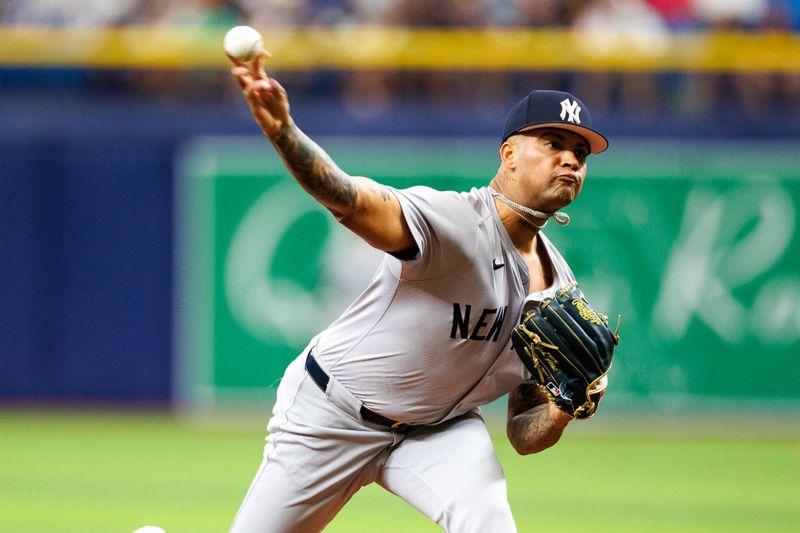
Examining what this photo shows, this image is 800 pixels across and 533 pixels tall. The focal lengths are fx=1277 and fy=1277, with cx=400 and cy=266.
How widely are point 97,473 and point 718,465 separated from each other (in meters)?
5.22

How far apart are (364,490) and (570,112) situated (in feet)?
18.8

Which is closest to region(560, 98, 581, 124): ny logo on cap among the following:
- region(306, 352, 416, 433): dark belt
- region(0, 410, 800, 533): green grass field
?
region(306, 352, 416, 433): dark belt

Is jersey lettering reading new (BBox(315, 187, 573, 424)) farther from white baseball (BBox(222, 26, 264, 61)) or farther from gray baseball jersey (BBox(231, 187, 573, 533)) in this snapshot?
white baseball (BBox(222, 26, 264, 61))

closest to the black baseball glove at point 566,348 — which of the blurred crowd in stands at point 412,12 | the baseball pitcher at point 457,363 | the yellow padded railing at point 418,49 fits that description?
the baseball pitcher at point 457,363

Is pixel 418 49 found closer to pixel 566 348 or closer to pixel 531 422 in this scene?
pixel 531 422

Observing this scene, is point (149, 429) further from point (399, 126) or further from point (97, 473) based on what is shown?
point (399, 126)

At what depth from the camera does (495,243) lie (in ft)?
16.5

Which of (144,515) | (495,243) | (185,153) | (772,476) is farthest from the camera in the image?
(185,153)

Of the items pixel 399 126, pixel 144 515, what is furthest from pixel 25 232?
pixel 144 515

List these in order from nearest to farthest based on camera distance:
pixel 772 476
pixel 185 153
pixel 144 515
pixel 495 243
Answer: pixel 495 243, pixel 144 515, pixel 772 476, pixel 185 153

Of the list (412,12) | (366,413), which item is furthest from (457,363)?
(412,12)

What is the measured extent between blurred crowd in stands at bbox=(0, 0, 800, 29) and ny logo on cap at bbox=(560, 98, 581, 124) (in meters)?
8.93

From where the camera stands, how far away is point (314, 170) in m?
4.22

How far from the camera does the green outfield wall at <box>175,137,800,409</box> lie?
12812 millimetres
